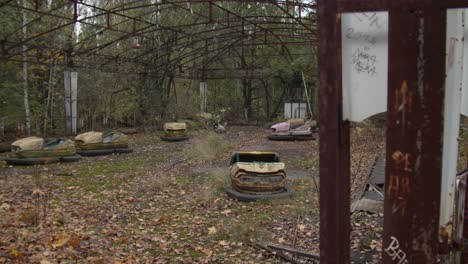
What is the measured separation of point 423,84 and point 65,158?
9732mm

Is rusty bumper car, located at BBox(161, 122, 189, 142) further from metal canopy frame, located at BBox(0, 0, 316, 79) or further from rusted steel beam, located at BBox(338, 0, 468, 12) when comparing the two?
rusted steel beam, located at BBox(338, 0, 468, 12)

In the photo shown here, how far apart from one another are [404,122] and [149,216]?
4828 millimetres

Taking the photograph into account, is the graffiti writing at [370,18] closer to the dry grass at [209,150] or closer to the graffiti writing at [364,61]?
the graffiti writing at [364,61]

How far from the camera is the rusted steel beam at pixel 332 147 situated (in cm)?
121

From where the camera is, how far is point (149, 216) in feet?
18.2

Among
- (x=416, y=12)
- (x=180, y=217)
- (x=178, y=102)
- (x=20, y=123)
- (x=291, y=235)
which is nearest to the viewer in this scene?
(x=416, y=12)

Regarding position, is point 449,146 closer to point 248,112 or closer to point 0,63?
point 0,63

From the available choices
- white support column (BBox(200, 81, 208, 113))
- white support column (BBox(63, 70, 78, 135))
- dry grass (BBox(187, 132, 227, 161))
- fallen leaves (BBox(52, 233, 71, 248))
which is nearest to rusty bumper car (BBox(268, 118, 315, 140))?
dry grass (BBox(187, 132, 227, 161))

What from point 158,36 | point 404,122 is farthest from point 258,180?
point 158,36

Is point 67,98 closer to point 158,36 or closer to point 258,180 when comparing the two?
point 158,36

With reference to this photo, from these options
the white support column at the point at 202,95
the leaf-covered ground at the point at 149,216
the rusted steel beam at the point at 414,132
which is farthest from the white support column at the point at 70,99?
the rusted steel beam at the point at 414,132

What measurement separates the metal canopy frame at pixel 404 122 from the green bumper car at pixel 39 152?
8.60 meters

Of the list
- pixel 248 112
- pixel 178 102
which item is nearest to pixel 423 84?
pixel 178 102

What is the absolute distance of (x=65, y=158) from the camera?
32.0 ft
